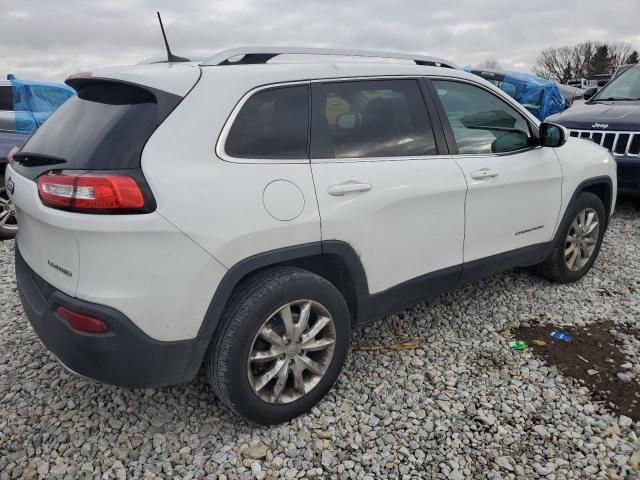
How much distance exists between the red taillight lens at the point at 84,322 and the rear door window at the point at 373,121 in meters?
1.22

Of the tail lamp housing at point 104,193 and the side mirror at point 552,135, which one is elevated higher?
the tail lamp housing at point 104,193

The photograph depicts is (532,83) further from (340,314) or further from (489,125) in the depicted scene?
(340,314)

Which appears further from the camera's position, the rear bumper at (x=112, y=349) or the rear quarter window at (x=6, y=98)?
the rear quarter window at (x=6, y=98)

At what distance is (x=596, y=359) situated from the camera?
3.17m

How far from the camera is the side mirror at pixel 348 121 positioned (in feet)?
8.64

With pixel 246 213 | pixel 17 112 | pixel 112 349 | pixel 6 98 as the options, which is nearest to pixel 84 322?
pixel 112 349

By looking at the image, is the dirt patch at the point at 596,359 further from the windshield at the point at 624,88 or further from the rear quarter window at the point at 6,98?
the rear quarter window at the point at 6,98

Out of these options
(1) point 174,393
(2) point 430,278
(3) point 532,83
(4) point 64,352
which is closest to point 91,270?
(4) point 64,352

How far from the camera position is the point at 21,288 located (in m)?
2.53

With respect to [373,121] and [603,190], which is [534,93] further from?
[373,121]

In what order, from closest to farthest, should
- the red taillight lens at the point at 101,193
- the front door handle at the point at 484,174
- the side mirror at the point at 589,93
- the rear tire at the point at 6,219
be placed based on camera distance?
the red taillight lens at the point at 101,193, the front door handle at the point at 484,174, the rear tire at the point at 6,219, the side mirror at the point at 589,93

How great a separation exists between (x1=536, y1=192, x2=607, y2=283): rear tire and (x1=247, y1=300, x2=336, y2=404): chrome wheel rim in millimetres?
2269

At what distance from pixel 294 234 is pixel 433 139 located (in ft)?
3.82

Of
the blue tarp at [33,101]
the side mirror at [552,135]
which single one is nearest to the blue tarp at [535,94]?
the side mirror at [552,135]
